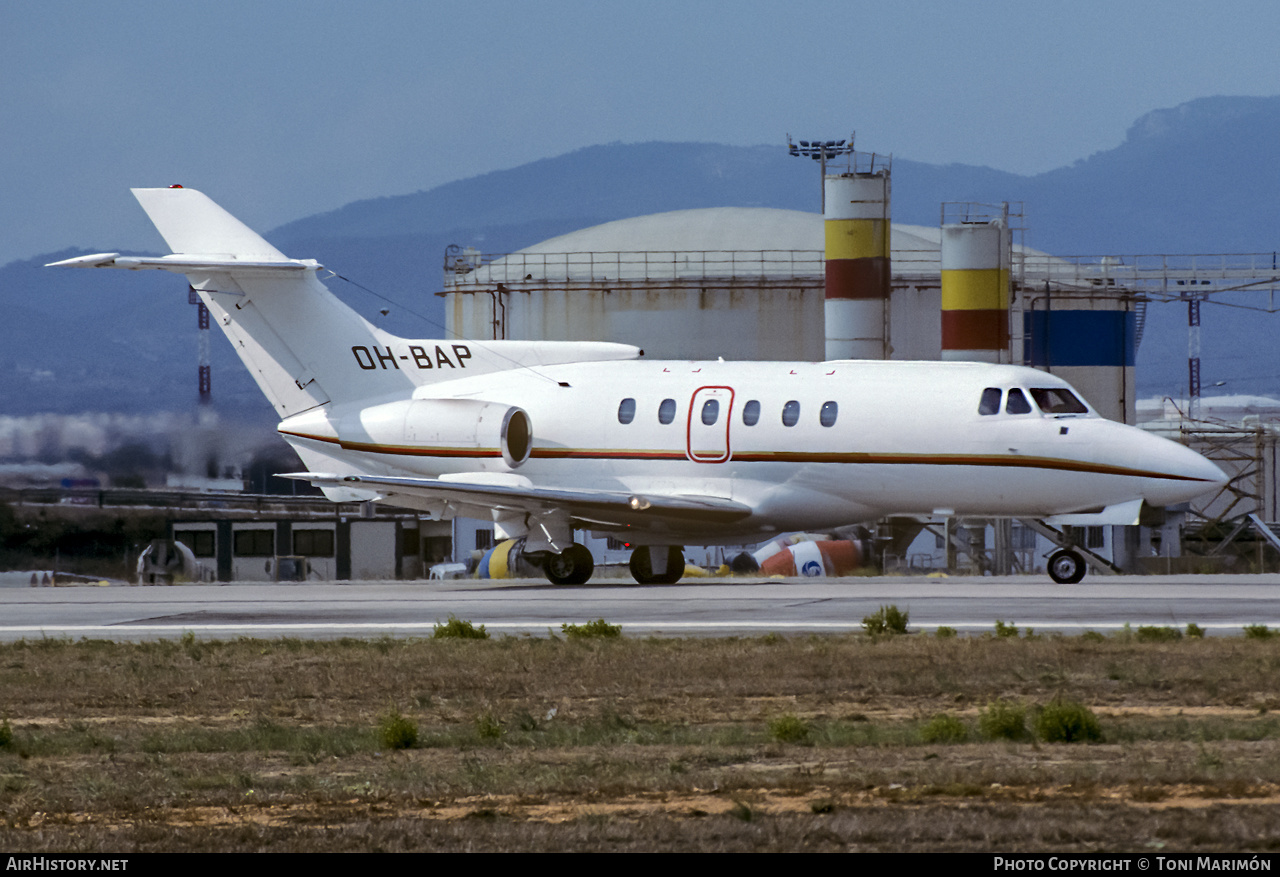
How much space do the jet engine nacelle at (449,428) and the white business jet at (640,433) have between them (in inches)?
1.5

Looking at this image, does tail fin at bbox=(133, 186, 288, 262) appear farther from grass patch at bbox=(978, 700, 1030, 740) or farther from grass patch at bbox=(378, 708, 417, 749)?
grass patch at bbox=(978, 700, 1030, 740)

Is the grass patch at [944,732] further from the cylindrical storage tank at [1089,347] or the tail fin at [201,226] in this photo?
the cylindrical storage tank at [1089,347]

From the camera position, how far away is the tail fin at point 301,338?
36.7m

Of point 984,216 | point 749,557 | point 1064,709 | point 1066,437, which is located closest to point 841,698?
point 1064,709

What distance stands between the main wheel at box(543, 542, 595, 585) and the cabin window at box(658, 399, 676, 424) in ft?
9.34

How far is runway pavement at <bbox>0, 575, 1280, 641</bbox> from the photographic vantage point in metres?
24.2

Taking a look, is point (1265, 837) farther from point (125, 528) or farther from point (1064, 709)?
point (125, 528)

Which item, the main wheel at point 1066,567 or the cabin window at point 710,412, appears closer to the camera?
the main wheel at point 1066,567

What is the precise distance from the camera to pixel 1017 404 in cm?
3128

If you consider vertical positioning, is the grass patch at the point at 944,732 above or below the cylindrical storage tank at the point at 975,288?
below

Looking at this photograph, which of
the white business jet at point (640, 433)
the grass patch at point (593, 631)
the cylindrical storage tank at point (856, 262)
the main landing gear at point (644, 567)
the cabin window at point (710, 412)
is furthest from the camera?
the cylindrical storage tank at point (856, 262)

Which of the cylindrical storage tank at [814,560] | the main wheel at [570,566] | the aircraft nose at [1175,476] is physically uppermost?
the aircraft nose at [1175,476]

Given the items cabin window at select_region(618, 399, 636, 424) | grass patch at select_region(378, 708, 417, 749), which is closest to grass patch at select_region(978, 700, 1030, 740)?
grass patch at select_region(378, 708, 417, 749)

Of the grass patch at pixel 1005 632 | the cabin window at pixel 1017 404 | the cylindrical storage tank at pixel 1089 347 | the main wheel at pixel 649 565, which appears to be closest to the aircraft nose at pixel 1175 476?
the cabin window at pixel 1017 404
